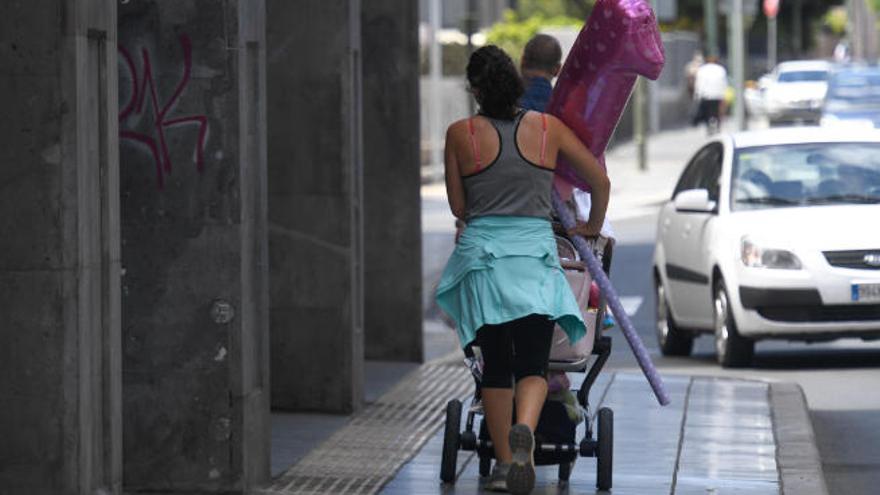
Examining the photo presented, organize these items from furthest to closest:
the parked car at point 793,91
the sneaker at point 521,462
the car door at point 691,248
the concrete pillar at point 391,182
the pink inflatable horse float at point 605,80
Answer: the parked car at point 793,91
the car door at point 691,248
the concrete pillar at point 391,182
the pink inflatable horse float at point 605,80
the sneaker at point 521,462

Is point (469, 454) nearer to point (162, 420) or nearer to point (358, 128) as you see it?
point (162, 420)

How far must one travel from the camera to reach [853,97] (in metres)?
31.3

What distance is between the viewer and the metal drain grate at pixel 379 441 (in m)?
8.92

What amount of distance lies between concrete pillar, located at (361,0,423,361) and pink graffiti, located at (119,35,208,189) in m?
5.07

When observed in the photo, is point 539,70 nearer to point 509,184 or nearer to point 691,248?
point 509,184

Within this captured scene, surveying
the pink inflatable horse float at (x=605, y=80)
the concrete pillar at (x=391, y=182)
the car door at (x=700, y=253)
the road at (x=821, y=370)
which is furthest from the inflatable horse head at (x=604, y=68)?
the car door at (x=700, y=253)

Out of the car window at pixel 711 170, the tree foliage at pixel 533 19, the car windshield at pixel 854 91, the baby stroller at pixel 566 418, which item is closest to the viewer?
the baby stroller at pixel 566 418

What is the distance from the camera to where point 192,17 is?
336 inches

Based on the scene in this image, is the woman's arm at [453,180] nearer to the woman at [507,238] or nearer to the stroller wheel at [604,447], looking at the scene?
the woman at [507,238]

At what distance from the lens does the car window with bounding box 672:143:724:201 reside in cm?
1461

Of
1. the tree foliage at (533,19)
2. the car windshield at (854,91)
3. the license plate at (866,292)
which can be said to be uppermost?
the tree foliage at (533,19)

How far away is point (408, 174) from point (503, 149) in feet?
18.4

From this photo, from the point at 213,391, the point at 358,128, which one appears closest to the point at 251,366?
the point at 213,391

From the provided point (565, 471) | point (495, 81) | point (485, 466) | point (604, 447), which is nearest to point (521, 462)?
point (604, 447)
